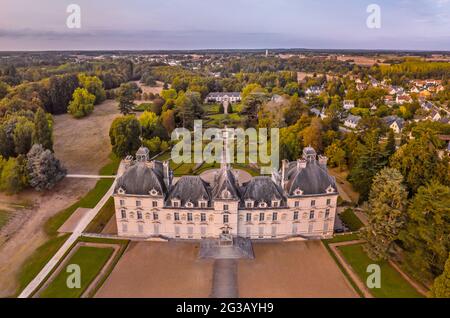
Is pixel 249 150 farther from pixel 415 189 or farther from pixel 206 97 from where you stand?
pixel 206 97

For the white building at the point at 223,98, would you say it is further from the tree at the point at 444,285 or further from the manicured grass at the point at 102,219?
the tree at the point at 444,285

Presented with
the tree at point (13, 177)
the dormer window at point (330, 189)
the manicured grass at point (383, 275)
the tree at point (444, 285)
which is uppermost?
the dormer window at point (330, 189)

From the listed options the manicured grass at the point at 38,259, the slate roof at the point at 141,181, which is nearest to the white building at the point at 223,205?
the slate roof at the point at 141,181

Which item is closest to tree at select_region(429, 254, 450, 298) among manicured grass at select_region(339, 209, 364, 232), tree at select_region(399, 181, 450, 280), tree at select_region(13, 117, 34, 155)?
tree at select_region(399, 181, 450, 280)

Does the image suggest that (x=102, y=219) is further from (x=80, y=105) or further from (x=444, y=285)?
(x=80, y=105)

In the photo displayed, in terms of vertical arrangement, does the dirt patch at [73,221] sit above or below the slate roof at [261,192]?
below
